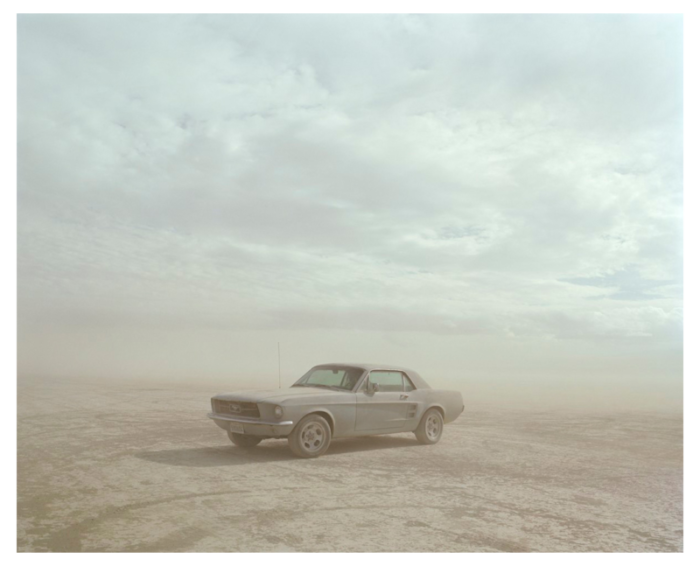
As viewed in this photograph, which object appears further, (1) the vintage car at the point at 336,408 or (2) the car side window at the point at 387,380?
(2) the car side window at the point at 387,380

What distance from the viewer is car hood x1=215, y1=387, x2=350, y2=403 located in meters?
9.38

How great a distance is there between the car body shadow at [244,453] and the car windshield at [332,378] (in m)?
1.05

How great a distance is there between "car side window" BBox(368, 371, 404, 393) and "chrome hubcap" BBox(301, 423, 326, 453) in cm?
140

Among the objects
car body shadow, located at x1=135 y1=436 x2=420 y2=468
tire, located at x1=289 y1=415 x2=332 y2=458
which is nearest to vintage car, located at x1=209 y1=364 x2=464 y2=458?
tire, located at x1=289 y1=415 x2=332 y2=458

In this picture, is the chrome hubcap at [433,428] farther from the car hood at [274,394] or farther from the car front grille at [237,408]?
the car front grille at [237,408]

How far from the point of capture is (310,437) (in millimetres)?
9492

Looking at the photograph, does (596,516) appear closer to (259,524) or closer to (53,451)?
(259,524)

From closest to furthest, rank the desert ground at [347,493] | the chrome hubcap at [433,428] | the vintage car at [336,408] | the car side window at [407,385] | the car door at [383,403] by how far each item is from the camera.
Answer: the desert ground at [347,493] → the vintage car at [336,408] → the car door at [383,403] → the car side window at [407,385] → the chrome hubcap at [433,428]

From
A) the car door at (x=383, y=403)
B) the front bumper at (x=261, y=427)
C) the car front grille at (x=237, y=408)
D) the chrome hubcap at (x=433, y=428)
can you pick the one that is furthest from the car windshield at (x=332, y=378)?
the chrome hubcap at (x=433, y=428)

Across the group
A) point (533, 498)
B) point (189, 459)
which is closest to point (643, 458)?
point (533, 498)

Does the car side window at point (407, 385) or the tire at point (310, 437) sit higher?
the car side window at point (407, 385)

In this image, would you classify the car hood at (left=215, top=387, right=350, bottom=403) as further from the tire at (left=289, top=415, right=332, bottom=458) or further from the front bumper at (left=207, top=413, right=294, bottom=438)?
the tire at (left=289, top=415, right=332, bottom=458)

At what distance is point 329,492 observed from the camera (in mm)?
7047

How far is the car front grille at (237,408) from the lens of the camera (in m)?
9.44
